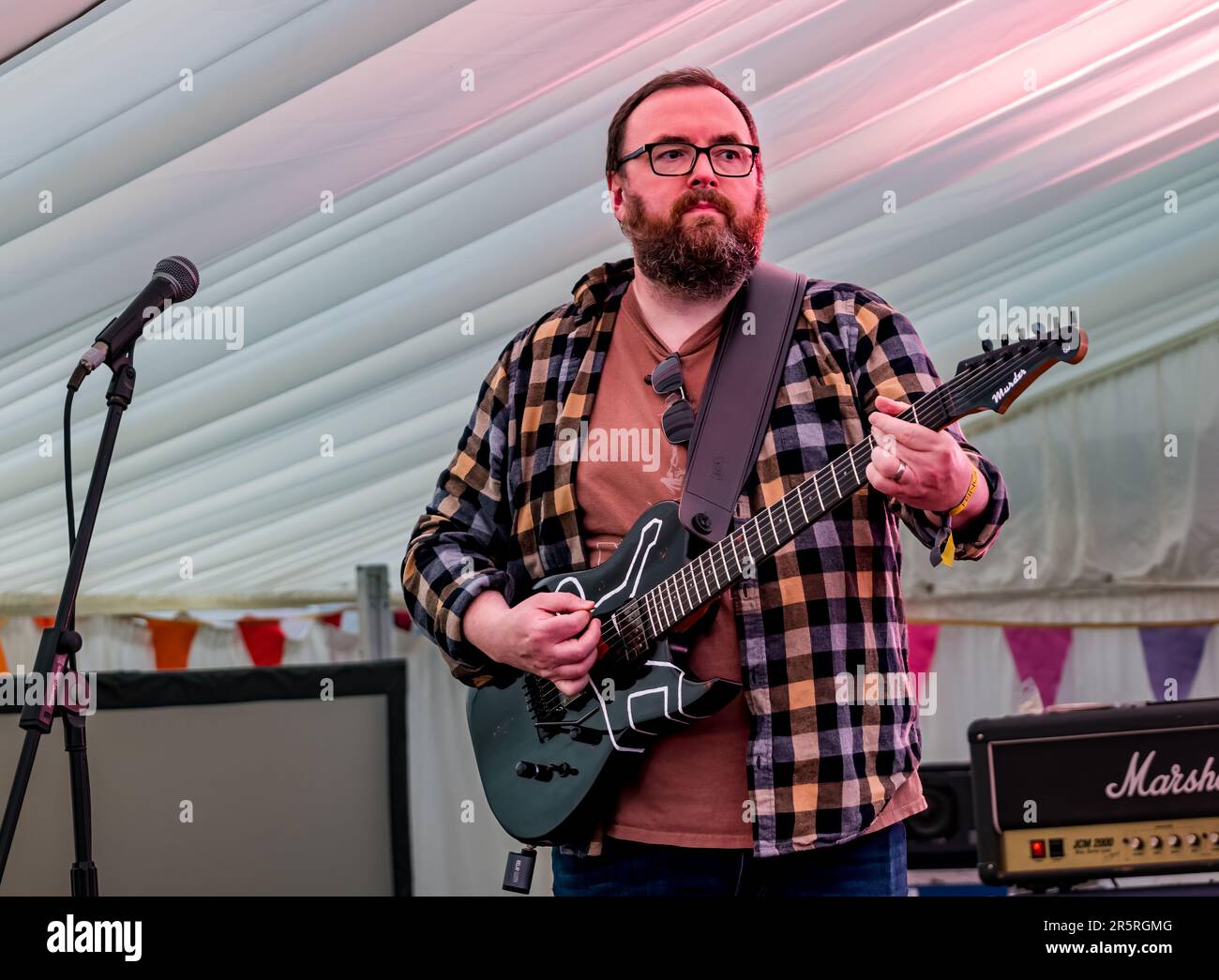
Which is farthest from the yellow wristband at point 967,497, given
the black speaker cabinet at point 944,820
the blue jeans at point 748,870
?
the black speaker cabinet at point 944,820

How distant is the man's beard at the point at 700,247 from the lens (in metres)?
1.67

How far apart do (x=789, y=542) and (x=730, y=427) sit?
180 millimetres

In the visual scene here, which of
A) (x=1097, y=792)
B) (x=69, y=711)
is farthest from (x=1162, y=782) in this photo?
(x=69, y=711)

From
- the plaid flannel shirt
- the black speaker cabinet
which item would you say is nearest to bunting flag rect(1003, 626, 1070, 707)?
the black speaker cabinet

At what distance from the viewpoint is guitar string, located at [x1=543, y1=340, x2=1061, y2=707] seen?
1.44 metres

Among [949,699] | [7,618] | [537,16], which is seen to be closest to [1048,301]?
[949,699]

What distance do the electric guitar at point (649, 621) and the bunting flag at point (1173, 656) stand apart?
3.59 m

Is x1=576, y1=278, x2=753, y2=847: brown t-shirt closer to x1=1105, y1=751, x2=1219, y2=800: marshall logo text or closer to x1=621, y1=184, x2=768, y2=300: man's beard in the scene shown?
x1=621, y1=184, x2=768, y2=300: man's beard

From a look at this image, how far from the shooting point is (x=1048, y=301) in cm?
416

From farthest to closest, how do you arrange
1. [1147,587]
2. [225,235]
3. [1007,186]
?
[1147,587] < [1007,186] < [225,235]

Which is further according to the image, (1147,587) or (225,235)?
(1147,587)

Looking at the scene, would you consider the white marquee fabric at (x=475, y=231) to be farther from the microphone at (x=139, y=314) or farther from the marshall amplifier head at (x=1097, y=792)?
the marshall amplifier head at (x=1097, y=792)
